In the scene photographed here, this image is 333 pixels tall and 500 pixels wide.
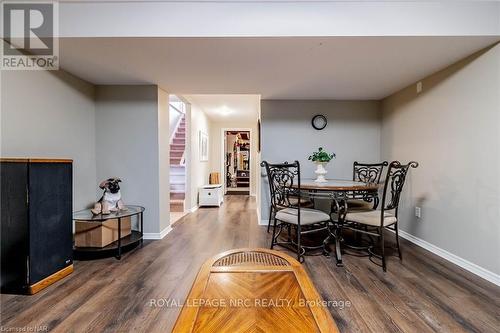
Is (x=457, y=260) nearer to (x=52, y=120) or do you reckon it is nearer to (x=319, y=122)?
(x=319, y=122)

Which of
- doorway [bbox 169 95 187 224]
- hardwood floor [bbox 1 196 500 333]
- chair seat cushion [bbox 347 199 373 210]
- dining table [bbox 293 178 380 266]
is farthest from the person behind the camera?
doorway [bbox 169 95 187 224]

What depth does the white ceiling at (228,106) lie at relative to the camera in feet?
14.6

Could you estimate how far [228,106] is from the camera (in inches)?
203

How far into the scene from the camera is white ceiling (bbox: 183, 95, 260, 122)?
4.46m

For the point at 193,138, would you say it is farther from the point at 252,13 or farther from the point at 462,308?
the point at 462,308

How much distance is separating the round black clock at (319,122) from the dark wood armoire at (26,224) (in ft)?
10.8

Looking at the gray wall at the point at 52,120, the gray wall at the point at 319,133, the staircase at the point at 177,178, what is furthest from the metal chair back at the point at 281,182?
the staircase at the point at 177,178

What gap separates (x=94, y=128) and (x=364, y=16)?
10.8 feet

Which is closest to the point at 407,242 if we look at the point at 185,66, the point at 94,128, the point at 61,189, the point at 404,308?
the point at 404,308

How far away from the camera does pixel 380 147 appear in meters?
3.81

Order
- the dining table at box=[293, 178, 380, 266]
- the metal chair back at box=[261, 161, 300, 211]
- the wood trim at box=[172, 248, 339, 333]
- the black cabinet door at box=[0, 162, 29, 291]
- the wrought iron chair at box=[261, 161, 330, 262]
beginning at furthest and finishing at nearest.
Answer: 1. the metal chair back at box=[261, 161, 300, 211]
2. the wrought iron chair at box=[261, 161, 330, 262]
3. the dining table at box=[293, 178, 380, 266]
4. the black cabinet door at box=[0, 162, 29, 291]
5. the wood trim at box=[172, 248, 339, 333]

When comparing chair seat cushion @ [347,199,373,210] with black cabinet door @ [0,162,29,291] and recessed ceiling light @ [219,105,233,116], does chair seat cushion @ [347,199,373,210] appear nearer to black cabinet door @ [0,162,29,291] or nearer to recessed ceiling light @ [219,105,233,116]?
black cabinet door @ [0,162,29,291]

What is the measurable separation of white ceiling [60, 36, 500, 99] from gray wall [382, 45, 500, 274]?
237 millimetres

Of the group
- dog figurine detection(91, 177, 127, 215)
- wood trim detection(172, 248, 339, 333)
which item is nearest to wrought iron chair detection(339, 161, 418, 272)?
wood trim detection(172, 248, 339, 333)
